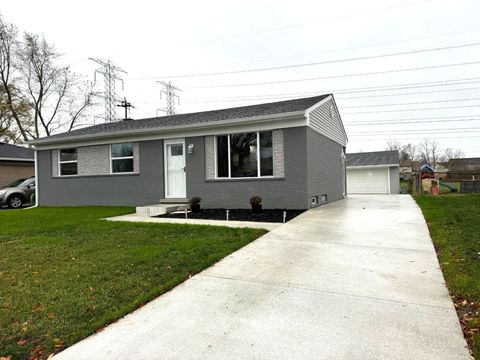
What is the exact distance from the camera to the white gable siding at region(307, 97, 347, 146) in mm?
10719

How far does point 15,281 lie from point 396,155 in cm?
2527

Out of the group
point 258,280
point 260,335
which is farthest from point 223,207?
point 260,335

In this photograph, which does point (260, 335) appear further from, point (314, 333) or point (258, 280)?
point (258, 280)

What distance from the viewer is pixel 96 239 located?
247 inches

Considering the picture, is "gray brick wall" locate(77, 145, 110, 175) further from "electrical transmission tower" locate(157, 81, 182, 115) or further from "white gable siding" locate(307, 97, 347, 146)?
"electrical transmission tower" locate(157, 81, 182, 115)

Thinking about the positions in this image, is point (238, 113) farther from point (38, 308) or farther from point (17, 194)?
point (17, 194)

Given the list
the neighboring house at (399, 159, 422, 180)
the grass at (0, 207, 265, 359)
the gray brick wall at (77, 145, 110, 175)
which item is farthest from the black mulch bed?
the neighboring house at (399, 159, 422, 180)

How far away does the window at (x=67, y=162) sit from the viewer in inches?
547

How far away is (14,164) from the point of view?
21062 mm

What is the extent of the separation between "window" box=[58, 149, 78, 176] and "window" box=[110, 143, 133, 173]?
2.22m

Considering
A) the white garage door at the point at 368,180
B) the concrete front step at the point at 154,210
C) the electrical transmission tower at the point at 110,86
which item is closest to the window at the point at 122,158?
the concrete front step at the point at 154,210

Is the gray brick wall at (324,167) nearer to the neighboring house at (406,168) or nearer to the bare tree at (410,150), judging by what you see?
the neighboring house at (406,168)

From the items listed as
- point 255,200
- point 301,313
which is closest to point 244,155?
point 255,200

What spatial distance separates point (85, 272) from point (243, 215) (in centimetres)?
537
